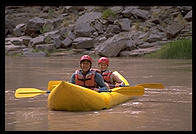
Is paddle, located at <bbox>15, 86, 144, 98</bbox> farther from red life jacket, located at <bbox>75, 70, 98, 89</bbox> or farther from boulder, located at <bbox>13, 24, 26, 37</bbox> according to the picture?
boulder, located at <bbox>13, 24, 26, 37</bbox>

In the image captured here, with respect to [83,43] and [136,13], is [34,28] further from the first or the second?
[136,13]

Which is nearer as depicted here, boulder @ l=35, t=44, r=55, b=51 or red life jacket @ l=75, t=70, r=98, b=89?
red life jacket @ l=75, t=70, r=98, b=89

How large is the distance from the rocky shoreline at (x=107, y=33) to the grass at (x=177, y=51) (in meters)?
1.31

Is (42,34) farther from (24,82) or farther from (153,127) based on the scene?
(153,127)

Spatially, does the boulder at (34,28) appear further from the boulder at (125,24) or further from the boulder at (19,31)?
the boulder at (125,24)

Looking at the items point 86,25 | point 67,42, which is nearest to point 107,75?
point 67,42

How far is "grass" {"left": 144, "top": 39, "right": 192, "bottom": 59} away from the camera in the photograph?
14555 mm

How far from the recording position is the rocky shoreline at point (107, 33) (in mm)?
17984

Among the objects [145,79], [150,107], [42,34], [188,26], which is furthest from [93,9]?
[150,107]

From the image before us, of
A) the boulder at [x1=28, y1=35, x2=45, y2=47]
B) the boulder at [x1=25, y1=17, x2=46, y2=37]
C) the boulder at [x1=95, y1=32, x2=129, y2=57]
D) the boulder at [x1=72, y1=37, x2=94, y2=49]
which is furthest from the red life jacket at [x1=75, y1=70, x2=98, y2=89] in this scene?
the boulder at [x1=25, y1=17, x2=46, y2=37]

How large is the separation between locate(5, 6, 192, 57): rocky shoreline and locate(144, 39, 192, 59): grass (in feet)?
4.31

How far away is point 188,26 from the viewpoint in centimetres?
1878

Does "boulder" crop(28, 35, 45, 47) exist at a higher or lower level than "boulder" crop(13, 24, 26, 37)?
lower

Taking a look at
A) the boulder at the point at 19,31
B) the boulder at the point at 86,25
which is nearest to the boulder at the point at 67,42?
the boulder at the point at 86,25
